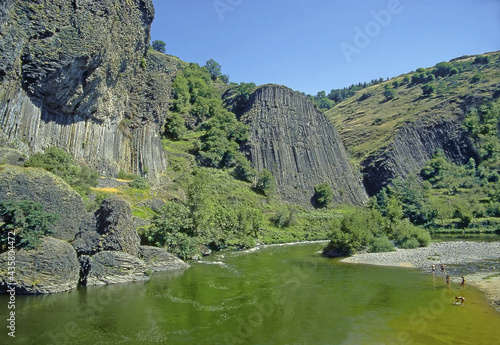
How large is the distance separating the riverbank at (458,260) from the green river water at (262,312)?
84.0 inches

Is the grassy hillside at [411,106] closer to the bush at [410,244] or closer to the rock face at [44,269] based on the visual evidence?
the bush at [410,244]

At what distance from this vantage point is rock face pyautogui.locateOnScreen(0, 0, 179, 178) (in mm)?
41406

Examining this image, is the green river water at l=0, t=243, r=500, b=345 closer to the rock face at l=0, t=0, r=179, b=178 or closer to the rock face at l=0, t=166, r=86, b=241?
the rock face at l=0, t=166, r=86, b=241

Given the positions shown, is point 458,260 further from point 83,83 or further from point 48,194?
point 83,83

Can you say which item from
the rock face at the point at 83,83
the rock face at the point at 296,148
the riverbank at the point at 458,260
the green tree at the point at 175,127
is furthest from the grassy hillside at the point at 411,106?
the rock face at the point at 83,83

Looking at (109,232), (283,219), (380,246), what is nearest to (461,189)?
(283,219)

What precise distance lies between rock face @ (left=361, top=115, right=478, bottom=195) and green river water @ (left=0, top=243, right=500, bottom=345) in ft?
250

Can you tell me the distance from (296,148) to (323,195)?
16604 mm

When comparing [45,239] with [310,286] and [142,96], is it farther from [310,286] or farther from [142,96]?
[142,96]

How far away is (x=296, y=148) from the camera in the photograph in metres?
98.7

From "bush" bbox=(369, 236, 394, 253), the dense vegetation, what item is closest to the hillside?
the dense vegetation

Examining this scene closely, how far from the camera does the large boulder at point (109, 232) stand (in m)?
30.9

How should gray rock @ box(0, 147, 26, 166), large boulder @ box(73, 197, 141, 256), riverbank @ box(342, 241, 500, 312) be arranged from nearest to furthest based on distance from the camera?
riverbank @ box(342, 241, 500, 312) < large boulder @ box(73, 197, 141, 256) < gray rock @ box(0, 147, 26, 166)

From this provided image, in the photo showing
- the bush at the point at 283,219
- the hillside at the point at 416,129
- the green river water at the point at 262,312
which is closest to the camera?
the green river water at the point at 262,312
